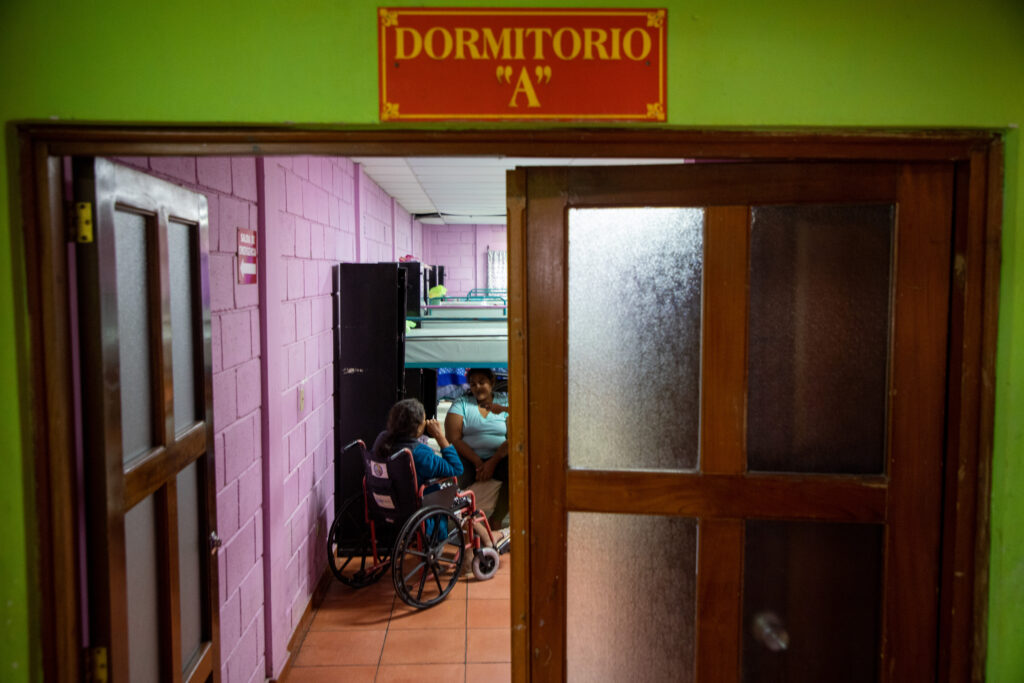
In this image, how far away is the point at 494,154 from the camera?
147cm

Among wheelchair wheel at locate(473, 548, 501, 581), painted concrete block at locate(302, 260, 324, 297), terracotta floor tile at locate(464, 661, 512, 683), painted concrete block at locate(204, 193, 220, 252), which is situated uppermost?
painted concrete block at locate(204, 193, 220, 252)

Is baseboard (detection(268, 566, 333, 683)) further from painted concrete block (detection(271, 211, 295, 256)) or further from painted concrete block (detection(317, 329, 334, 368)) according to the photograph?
painted concrete block (detection(271, 211, 295, 256))

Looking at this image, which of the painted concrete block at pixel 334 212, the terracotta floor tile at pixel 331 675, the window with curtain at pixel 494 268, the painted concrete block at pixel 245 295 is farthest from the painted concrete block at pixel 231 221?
the window with curtain at pixel 494 268

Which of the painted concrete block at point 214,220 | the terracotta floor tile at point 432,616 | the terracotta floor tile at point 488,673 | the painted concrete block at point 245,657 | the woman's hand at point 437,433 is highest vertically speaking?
the painted concrete block at point 214,220

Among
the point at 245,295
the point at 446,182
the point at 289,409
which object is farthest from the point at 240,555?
the point at 446,182

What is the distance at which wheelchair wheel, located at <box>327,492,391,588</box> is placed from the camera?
402 centimetres

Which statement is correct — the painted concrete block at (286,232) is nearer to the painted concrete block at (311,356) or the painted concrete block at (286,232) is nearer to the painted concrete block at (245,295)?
the painted concrete block at (245,295)

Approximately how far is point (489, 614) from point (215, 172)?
2.69m

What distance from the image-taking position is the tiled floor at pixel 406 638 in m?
3.27

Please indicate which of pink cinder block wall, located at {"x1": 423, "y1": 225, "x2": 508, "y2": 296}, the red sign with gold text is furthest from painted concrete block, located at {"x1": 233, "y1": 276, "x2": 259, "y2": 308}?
pink cinder block wall, located at {"x1": 423, "y1": 225, "x2": 508, "y2": 296}

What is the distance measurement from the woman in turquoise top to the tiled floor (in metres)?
0.74

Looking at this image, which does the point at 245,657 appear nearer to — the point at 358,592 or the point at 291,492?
the point at 291,492

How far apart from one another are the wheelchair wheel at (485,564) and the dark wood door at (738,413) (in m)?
2.55

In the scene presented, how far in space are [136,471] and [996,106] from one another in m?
2.14
